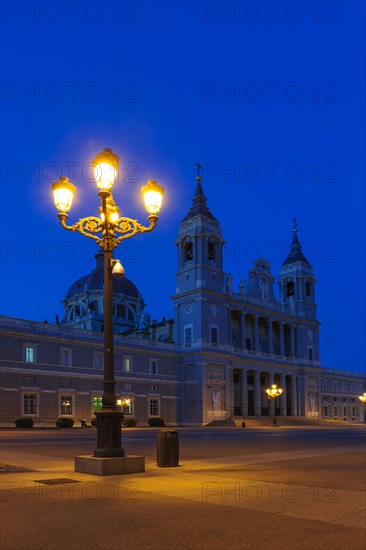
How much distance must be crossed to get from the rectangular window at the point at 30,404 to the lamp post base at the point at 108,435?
41.4 metres

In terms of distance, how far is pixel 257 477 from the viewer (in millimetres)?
12609

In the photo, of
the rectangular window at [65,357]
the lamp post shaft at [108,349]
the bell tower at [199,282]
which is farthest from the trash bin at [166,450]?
the bell tower at [199,282]

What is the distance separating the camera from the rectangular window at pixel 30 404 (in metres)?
51.5

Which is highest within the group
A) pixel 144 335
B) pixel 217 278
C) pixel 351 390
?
pixel 217 278

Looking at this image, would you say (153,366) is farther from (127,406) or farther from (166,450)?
(166,450)

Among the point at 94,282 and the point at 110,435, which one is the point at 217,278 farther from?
the point at 110,435

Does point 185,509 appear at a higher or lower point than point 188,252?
lower

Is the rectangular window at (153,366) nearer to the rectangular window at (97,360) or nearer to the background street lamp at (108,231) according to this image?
the rectangular window at (97,360)

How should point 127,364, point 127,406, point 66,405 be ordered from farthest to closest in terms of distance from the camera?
point 127,364 < point 127,406 < point 66,405

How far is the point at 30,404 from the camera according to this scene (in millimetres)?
51906

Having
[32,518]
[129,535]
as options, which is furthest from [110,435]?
[129,535]

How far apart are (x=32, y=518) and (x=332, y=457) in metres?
12.9

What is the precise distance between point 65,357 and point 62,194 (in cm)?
4374

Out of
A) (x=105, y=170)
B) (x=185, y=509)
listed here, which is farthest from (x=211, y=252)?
(x=185, y=509)
